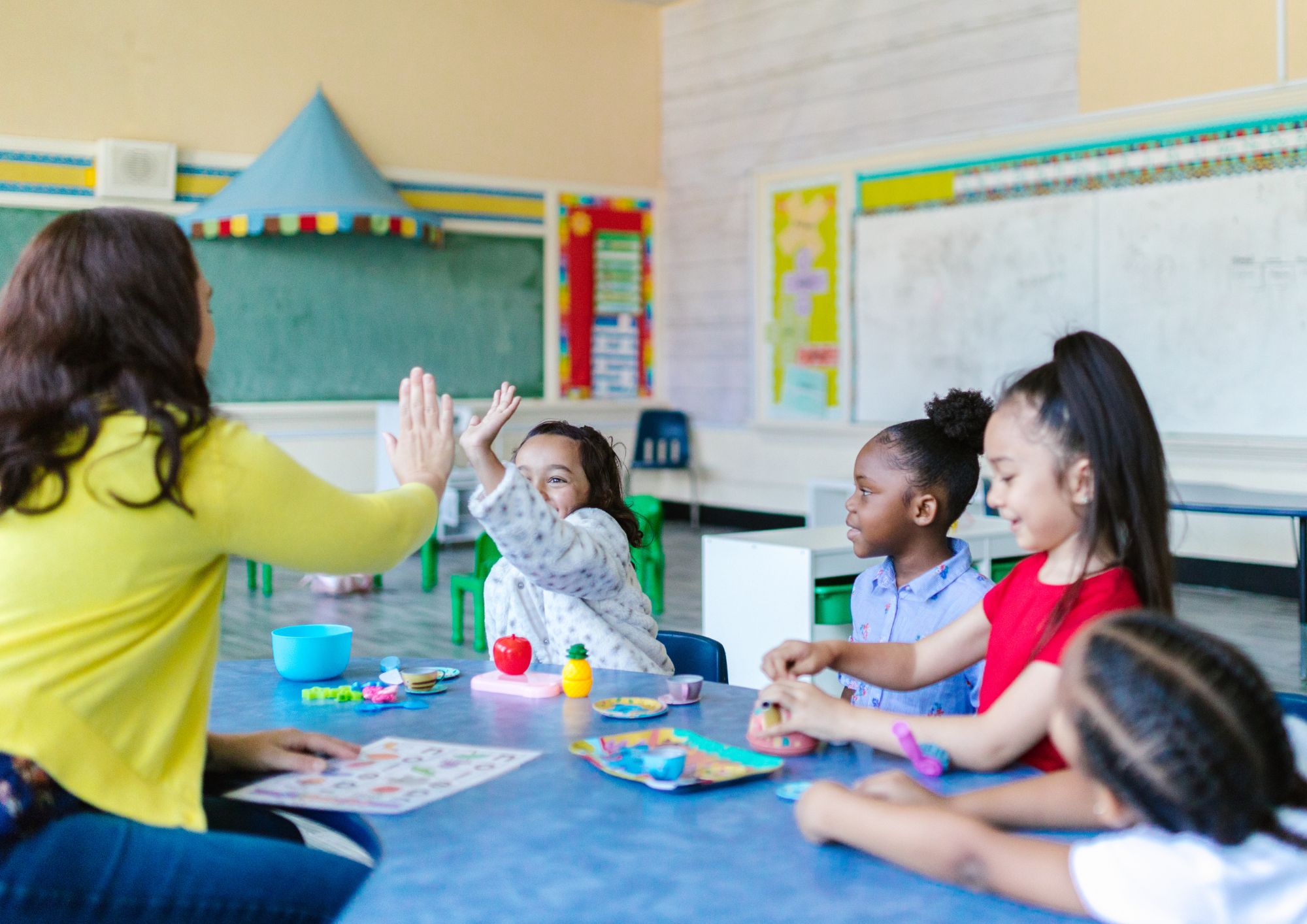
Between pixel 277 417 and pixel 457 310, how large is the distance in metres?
1.28

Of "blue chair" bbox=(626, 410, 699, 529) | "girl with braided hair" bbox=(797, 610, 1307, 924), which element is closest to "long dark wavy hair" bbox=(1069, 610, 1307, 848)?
"girl with braided hair" bbox=(797, 610, 1307, 924)

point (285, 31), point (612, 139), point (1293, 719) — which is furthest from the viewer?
point (612, 139)

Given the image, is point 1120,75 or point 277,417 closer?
point 1120,75

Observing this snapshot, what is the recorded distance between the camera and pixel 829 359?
24.5 ft

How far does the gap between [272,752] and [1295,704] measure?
1.13 metres

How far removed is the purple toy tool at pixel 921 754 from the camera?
4.29ft

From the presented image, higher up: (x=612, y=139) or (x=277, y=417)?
(x=612, y=139)

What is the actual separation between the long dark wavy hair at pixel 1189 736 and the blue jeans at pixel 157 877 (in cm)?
70

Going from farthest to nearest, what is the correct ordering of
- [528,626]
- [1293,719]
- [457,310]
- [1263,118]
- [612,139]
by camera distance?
[612,139], [457,310], [1263,118], [528,626], [1293,719]

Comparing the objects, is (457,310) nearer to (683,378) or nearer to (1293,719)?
(683,378)

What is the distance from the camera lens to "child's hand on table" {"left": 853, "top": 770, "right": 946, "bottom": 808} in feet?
3.73

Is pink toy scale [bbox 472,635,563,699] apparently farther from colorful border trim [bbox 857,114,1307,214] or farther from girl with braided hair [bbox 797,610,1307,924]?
colorful border trim [bbox 857,114,1307,214]

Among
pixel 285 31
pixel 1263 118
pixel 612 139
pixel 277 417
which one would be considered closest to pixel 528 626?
pixel 1263 118

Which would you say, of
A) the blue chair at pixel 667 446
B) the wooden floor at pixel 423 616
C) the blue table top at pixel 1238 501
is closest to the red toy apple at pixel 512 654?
the blue table top at pixel 1238 501
